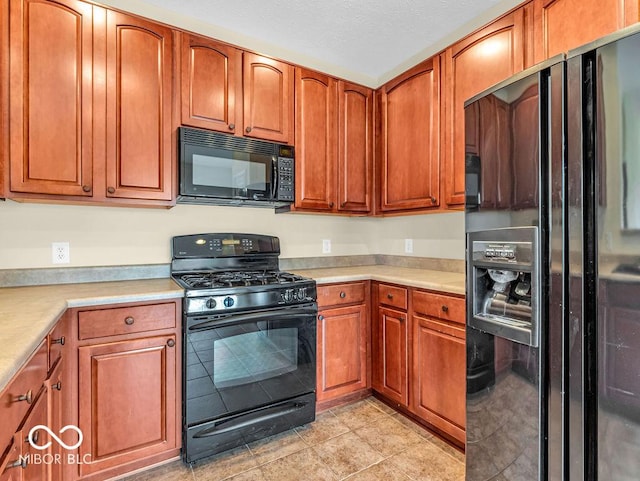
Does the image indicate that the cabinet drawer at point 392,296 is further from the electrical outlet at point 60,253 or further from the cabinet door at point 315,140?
the electrical outlet at point 60,253

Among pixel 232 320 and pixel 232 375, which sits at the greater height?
pixel 232 320

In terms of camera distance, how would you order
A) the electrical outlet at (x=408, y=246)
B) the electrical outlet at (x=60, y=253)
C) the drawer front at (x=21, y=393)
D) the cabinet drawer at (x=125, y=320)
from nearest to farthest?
1. the drawer front at (x=21, y=393)
2. the cabinet drawer at (x=125, y=320)
3. the electrical outlet at (x=60, y=253)
4. the electrical outlet at (x=408, y=246)

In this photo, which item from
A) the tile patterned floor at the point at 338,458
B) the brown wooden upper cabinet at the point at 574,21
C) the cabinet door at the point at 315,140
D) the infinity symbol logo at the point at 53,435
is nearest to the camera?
the infinity symbol logo at the point at 53,435

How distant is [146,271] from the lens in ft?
6.96

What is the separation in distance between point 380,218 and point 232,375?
187 cm

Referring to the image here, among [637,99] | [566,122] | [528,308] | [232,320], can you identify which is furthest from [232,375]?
[637,99]

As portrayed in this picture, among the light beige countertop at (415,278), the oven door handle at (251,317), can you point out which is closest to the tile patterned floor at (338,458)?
the oven door handle at (251,317)

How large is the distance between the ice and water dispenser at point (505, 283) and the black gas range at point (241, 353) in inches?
40.1

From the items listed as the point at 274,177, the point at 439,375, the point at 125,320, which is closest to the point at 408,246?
the point at 439,375

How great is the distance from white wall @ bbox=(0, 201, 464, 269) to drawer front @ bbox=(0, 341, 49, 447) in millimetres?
978

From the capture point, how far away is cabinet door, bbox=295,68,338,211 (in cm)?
235

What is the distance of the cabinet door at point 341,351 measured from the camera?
2188 mm

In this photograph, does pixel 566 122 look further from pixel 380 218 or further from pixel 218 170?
pixel 380 218

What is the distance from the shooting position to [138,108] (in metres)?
1.85
